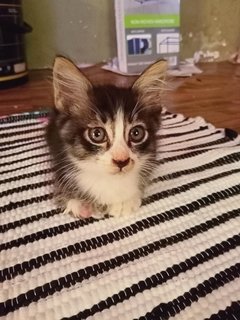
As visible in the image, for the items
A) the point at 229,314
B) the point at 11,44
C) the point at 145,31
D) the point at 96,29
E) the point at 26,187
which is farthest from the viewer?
the point at 96,29

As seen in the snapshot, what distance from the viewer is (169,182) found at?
923mm

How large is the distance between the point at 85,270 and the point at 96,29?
2006mm

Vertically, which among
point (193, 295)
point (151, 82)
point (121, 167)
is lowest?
point (193, 295)

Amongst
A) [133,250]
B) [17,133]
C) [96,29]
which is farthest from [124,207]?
[96,29]

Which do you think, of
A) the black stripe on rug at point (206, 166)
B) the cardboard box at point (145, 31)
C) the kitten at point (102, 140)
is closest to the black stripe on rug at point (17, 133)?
the kitten at point (102, 140)

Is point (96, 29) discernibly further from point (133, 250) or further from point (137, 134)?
Answer: point (133, 250)

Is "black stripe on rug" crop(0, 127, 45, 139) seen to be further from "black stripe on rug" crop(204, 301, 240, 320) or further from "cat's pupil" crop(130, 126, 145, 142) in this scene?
"black stripe on rug" crop(204, 301, 240, 320)

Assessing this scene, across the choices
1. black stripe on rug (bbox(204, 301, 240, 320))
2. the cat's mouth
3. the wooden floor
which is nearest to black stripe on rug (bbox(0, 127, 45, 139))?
the wooden floor

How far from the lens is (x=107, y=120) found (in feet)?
2.37

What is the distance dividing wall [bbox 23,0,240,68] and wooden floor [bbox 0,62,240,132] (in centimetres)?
16

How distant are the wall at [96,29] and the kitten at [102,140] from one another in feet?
4.54

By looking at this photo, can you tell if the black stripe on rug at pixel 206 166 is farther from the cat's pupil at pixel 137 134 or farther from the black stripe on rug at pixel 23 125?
the black stripe on rug at pixel 23 125

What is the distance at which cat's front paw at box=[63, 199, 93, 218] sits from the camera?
80 centimetres

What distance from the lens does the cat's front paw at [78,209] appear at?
799 mm
